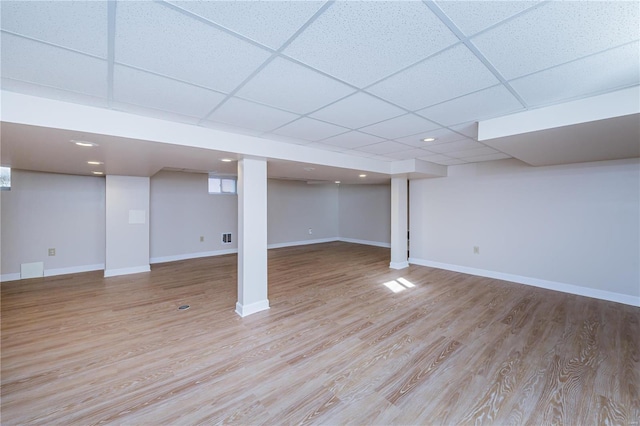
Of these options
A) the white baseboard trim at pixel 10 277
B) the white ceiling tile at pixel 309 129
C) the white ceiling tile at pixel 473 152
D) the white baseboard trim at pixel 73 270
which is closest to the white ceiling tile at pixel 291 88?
the white ceiling tile at pixel 309 129

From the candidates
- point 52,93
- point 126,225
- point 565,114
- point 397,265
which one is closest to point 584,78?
point 565,114

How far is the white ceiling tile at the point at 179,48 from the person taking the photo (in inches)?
45.4

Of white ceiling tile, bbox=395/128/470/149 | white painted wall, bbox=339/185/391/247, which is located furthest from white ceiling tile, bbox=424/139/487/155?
white painted wall, bbox=339/185/391/247

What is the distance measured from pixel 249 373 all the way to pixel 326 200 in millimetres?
7668

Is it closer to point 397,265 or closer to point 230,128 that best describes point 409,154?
point 397,265

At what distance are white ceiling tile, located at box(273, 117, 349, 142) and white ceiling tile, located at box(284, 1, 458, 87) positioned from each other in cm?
97

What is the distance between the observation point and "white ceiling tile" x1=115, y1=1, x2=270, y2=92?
3.78 feet

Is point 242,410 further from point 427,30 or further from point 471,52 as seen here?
point 471,52

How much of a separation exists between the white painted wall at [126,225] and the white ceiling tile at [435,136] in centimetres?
505

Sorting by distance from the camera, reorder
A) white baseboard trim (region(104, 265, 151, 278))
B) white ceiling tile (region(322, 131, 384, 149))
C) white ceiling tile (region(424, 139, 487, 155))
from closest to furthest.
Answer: white ceiling tile (region(322, 131, 384, 149))
white ceiling tile (region(424, 139, 487, 155))
white baseboard trim (region(104, 265, 151, 278))

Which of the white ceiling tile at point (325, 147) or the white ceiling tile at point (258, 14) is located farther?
the white ceiling tile at point (325, 147)

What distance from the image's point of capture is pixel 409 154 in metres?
4.18

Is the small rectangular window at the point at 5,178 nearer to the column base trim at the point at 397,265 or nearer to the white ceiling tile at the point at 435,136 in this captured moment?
the white ceiling tile at the point at 435,136

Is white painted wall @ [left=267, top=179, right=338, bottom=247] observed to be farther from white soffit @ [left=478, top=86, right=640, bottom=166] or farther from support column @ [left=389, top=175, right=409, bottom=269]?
white soffit @ [left=478, top=86, right=640, bottom=166]
